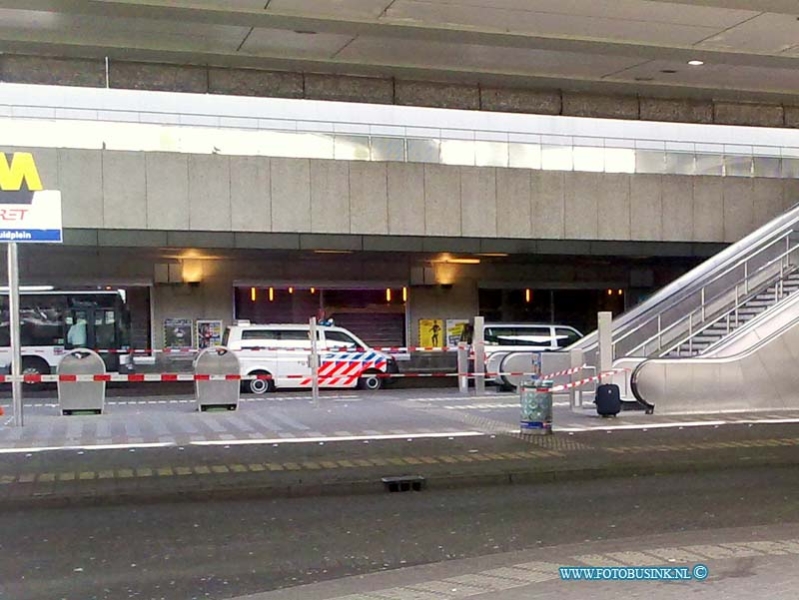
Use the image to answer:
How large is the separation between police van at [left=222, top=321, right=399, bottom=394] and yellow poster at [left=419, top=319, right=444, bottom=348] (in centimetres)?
679

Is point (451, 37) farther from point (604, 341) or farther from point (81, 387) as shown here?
point (81, 387)

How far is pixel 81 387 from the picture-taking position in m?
17.8

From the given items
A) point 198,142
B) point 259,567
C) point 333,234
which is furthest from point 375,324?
point 259,567

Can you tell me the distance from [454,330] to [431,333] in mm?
795

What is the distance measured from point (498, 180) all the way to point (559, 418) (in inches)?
514

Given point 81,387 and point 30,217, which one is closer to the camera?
point 30,217

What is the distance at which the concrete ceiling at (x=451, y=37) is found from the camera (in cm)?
1240

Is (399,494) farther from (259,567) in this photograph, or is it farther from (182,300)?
(182,300)

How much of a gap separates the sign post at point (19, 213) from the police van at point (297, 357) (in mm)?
8763

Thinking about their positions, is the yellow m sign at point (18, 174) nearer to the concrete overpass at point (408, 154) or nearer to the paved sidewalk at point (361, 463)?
the concrete overpass at point (408, 154)

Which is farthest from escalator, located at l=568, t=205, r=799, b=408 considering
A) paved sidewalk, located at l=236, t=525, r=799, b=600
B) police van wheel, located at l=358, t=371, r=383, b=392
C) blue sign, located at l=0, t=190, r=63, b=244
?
paved sidewalk, located at l=236, t=525, r=799, b=600

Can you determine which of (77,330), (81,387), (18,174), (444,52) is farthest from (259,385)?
(444,52)

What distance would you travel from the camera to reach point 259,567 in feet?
24.5

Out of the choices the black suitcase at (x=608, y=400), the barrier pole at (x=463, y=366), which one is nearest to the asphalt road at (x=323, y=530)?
the black suitcase at (x=608, y=400)
